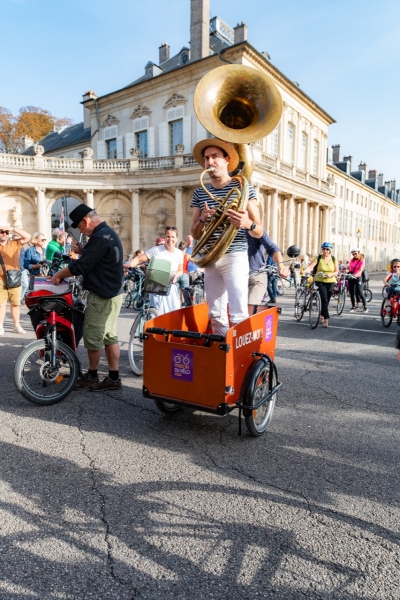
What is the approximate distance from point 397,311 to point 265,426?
275 inches

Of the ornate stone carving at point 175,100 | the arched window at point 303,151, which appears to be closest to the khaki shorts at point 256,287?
the ornate stone carving at point 175,100

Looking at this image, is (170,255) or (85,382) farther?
(170,255)

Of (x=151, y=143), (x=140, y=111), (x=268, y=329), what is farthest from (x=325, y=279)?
(x=140, y=111)

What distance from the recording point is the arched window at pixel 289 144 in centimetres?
3572

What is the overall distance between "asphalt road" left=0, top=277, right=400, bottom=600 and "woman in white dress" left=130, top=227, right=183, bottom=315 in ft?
5.51

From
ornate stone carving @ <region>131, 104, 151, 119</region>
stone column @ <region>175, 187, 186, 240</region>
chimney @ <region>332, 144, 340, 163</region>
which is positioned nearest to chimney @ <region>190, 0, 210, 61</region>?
ornate stone carving @ <region>131, 104, 151, 119</region>

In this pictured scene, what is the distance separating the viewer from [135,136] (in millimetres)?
34531

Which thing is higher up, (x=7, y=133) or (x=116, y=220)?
(x=7, y=133)

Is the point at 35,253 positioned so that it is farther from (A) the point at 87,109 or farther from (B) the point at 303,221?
(A) the point at 87,109

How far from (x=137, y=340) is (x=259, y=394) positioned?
2.55 metres

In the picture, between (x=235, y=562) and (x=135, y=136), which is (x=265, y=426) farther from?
(x=135, y=136)

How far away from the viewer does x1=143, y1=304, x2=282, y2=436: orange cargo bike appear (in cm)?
309

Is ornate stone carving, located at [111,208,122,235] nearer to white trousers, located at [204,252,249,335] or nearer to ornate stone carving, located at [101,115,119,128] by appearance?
ornate stone carving, located at [101,115,119,128]

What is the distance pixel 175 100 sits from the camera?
31.5m
